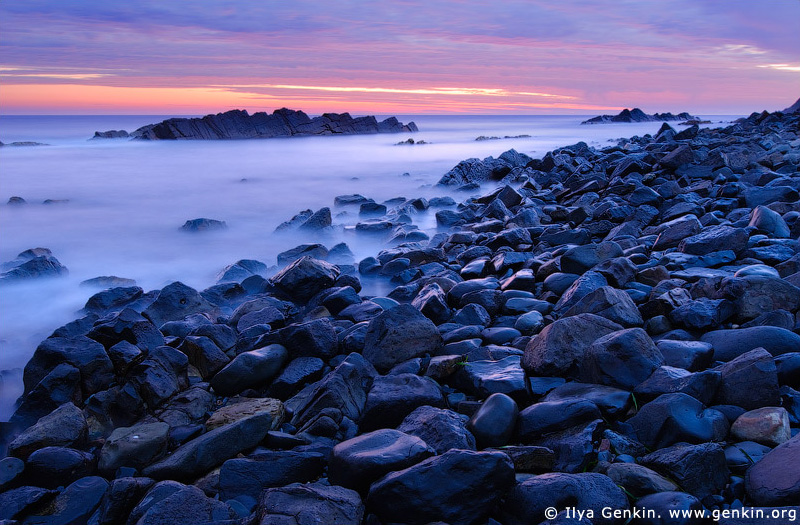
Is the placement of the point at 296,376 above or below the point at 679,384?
below

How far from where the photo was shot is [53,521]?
226 cm

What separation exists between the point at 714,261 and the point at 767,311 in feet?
4.08

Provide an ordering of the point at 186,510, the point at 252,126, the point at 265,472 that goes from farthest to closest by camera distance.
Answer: the point at 252,126, the point at 265,472, the point at 186,510

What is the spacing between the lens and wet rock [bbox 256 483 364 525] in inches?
71.9

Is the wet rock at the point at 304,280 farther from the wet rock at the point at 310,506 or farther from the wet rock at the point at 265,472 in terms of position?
the wet rock at the point at 310,506

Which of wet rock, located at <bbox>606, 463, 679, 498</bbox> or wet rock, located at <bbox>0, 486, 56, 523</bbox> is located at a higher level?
wet rock, located at <bbox>606, 463, 679, 498</bbox>

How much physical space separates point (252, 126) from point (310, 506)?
122 ft

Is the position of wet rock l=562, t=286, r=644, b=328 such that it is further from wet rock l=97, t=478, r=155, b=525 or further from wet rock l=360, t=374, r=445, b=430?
wet rock l=97, t=478, r=155, b=525

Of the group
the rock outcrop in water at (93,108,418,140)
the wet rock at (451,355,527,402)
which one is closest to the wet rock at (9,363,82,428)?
the wet rock at (451,355,527,402)

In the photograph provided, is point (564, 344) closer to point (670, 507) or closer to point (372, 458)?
point (670, 507)

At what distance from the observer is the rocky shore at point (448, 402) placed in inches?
74.7

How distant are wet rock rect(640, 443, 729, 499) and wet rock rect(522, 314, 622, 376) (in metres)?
0.83

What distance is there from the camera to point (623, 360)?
257 cm

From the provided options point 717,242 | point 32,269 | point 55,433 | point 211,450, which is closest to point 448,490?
point 211,450
